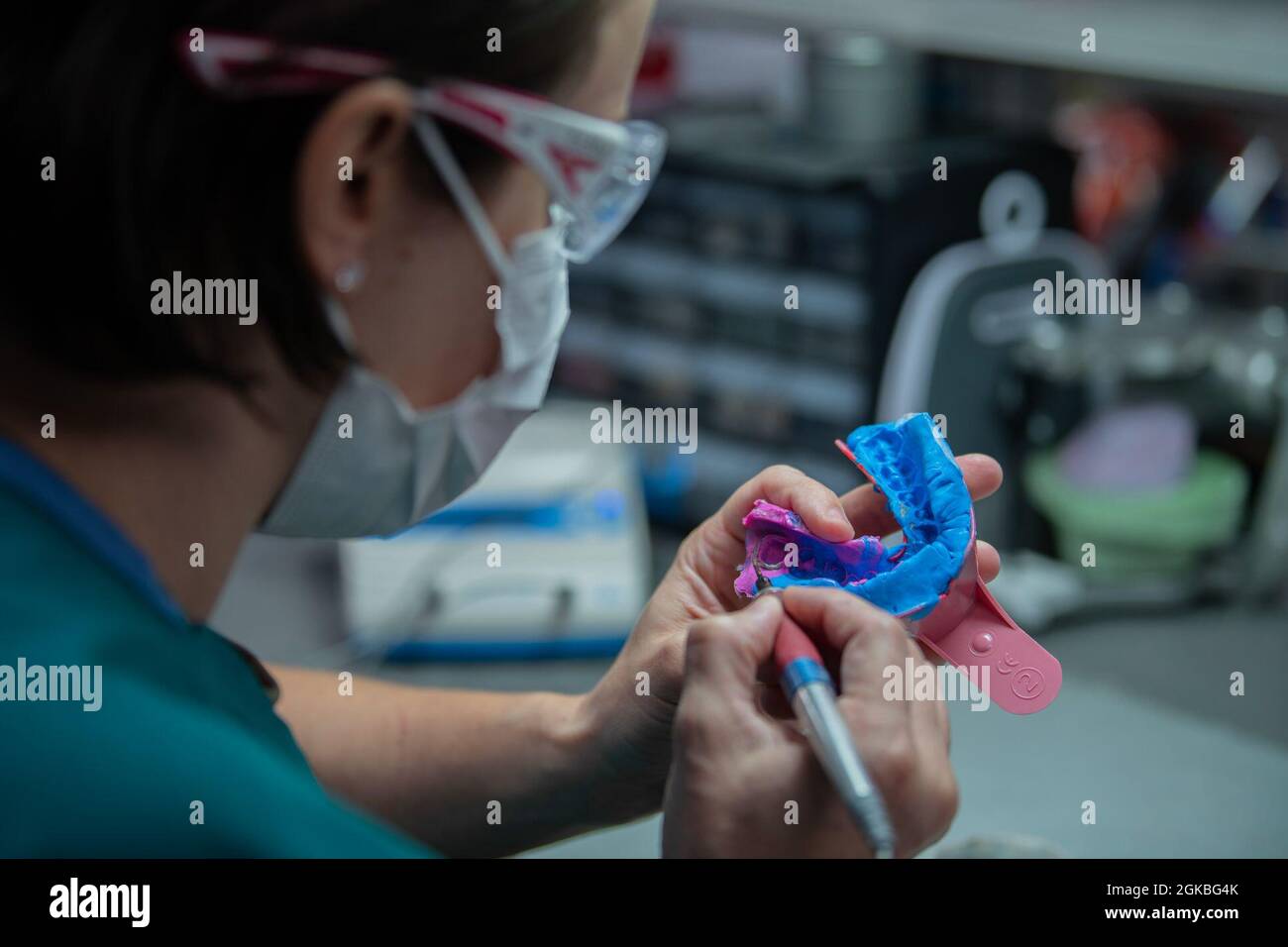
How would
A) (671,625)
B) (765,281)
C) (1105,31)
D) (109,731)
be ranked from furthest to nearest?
(765,281) → (1105,31) → (671,625) → (109,731)

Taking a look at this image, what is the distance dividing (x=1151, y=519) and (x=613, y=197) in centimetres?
92

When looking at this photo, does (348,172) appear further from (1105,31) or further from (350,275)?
(1105,31)

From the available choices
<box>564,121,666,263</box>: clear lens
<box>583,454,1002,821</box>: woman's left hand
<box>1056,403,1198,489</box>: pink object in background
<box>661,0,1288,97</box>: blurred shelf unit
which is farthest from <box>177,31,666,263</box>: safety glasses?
<box>1056,403,1198,489</box>: pink object in background

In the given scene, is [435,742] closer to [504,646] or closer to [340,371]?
[340,371]

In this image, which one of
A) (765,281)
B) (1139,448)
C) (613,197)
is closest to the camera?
(613,197)

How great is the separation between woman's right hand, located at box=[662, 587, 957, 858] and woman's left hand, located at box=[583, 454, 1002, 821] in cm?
16

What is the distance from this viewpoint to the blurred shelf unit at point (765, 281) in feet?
4.77

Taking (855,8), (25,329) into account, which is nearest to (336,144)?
(25,329)

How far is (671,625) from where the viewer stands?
2.49 ft

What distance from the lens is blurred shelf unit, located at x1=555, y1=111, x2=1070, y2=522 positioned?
4.77 ft

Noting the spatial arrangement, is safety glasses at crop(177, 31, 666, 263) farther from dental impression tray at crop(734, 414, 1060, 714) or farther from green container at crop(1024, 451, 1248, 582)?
green container at crop(1024, 451, 1248, 582)

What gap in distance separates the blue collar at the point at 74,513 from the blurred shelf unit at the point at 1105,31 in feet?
3.36

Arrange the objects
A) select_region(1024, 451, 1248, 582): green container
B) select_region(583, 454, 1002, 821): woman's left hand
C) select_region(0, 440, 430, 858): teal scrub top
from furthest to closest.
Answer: select_region(1024, 451, 1248, 582): green container → select_region(583, 454, 1002, 821): woman's left hand → select_region(0, 440, 430, 858): teal scrub top

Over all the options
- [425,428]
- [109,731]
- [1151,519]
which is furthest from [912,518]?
[1151,519]
